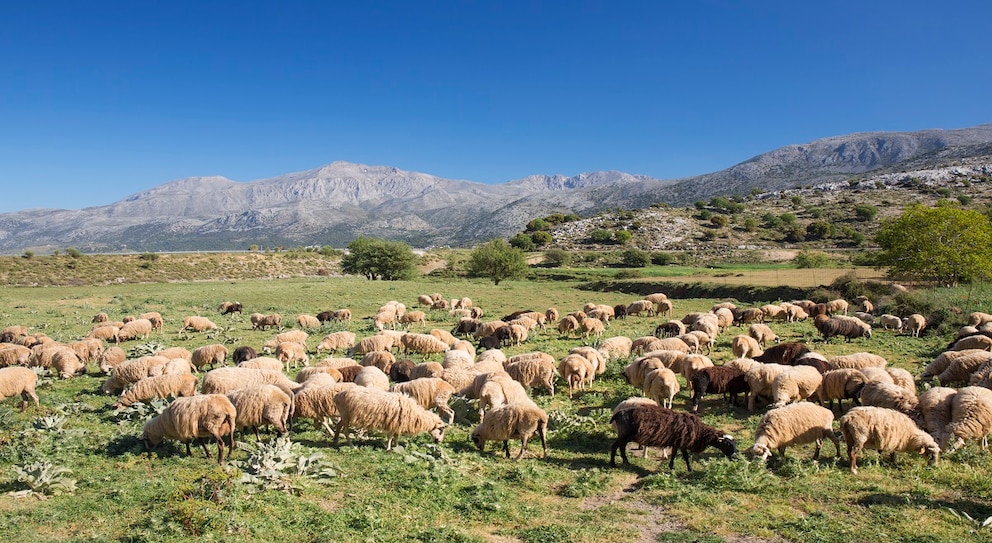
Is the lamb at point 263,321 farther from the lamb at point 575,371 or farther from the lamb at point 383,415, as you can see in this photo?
the lamb at point 383,415

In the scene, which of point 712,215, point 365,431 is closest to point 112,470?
point 365,431

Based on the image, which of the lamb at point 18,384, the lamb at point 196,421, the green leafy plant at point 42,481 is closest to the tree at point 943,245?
the lamb at point 196,421

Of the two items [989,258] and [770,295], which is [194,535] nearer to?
[770,295]

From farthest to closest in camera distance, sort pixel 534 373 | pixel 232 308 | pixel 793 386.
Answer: pixel 232 308
pixel 534 373
pixel 793 386

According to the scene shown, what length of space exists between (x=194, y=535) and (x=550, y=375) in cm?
992

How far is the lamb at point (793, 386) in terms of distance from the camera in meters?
12.4

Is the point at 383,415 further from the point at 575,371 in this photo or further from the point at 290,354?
the point at 290,354

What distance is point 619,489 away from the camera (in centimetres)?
883

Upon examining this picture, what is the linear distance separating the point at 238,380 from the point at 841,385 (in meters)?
14.6

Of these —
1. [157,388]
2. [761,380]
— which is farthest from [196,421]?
[761,380]

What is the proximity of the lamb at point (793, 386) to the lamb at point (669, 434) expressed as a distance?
3.46 meters

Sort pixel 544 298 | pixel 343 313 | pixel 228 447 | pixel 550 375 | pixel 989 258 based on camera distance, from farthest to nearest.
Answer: pixel 544 298 → pixel 989 258 → pixel 343 313 → pixel 550 375 → pixel 228 447

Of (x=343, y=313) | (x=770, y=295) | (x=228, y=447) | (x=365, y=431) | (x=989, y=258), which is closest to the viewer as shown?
(x=228, y=447)

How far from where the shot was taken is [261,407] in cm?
1046
